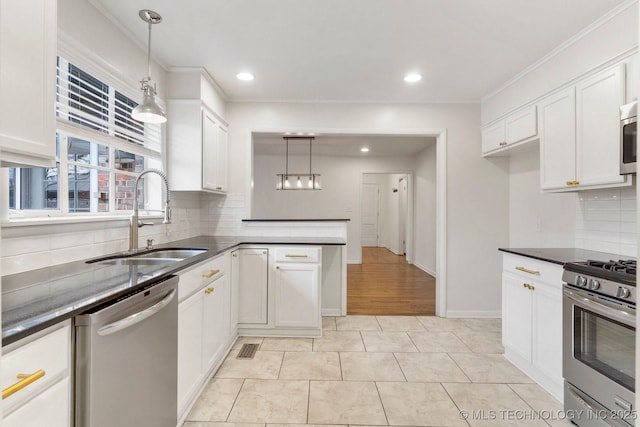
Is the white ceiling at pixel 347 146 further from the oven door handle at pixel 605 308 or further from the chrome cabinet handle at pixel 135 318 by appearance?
the chrome cabinet handle at pixel 135 318

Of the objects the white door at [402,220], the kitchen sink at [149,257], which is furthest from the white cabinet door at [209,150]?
the white door at [402,220]

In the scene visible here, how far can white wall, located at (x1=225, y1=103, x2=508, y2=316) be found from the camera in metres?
3.79

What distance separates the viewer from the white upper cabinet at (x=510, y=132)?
2932 millimetres

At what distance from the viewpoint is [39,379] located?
96 centimetres

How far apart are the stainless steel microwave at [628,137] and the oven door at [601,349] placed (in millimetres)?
806

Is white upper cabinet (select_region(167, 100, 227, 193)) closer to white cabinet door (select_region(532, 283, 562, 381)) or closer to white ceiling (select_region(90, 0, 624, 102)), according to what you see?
white ceiling (select_region(90, 0, 624, 102))

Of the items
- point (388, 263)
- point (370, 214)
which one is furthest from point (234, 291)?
point (370, 214)

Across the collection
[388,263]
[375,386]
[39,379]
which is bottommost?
[375,386]

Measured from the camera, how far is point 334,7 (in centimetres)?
211

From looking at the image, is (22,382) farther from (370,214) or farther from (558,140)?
(370,214)

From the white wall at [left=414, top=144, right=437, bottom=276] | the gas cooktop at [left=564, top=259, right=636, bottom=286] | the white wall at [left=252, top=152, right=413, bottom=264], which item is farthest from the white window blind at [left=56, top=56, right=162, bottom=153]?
the white wall at [left=414, top=144, right=437, bottom=276]

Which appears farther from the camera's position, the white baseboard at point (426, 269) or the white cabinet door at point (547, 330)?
the white baseboard at point (426, 269)

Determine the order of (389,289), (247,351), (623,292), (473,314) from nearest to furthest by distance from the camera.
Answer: (623,292) → (247,351) → (473,314) → (389,289)

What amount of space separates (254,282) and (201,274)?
104cm
